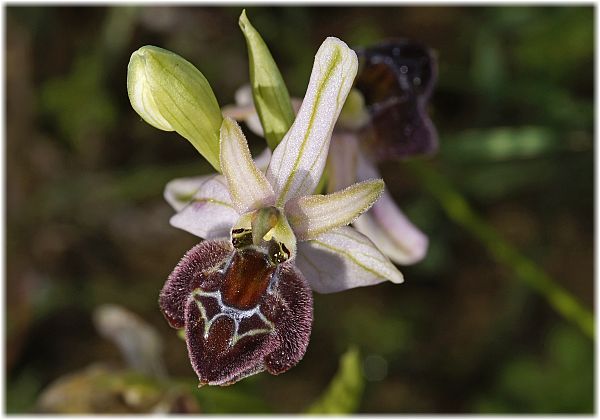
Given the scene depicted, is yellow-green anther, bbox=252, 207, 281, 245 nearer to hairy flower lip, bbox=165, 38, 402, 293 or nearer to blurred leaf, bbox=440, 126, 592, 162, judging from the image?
hairy flower lip, bbox=165, 38, 402, 293

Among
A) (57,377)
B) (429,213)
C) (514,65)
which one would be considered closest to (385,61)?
(429,213)

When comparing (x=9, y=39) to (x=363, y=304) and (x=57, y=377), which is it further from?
(x=363, y=304)

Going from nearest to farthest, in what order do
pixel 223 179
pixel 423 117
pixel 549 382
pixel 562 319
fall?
pixel 223 179, pixel 423 117, pixel 549 382, pixel 562 319

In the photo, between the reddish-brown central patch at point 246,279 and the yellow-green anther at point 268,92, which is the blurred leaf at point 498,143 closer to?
the yellow-green anther at point 268,92

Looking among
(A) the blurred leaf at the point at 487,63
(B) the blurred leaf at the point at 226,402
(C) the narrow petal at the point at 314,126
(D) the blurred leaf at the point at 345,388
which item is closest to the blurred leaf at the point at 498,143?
(A) the blurred leaf at the point at 487,63

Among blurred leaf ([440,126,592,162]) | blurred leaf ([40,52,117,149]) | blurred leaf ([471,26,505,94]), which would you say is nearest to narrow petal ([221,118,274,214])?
blurred leaf ([440,126,592,162])

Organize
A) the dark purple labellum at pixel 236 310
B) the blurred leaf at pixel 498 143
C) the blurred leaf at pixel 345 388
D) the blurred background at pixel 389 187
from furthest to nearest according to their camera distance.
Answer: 1. the blurred background at pixel 389 187
2. the blurred leaf at pixel 498 143
3. the blurred leaf at pixel 345 388
4. the dark purple labellum at pixel 236 310
